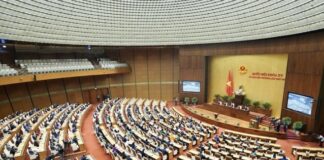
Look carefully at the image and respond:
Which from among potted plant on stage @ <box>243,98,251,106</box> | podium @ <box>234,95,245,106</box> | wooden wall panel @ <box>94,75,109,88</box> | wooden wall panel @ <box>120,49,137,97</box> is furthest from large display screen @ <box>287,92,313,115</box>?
wooden wall panel @ <box>94,75,109,88</box>

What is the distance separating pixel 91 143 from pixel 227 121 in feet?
29.6

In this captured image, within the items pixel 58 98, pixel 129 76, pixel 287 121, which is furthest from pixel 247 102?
pixel 58 98

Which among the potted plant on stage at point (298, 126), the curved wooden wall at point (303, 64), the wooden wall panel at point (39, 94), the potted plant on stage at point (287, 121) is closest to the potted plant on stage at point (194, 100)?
the curved wooden wall at point (303, 64)

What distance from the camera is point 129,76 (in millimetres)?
22594

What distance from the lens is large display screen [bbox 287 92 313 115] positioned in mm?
Result: 12062

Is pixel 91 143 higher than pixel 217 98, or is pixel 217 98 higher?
pixel 217 98

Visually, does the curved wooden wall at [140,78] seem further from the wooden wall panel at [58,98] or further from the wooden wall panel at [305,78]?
the wooden wall panel at [305,78]

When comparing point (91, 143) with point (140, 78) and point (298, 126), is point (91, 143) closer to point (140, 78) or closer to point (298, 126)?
point (298, 126)

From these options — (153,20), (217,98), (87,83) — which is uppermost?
(153,20)

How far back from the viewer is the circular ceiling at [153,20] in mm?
11703

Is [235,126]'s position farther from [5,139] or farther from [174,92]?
[5,139]

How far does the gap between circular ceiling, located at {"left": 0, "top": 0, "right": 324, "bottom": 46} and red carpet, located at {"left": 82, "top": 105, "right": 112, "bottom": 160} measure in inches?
251

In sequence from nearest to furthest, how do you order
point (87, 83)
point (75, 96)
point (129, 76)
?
point (75, 96) → point (87, 83) → point (129, 76)

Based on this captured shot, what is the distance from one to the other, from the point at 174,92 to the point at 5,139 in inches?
625
